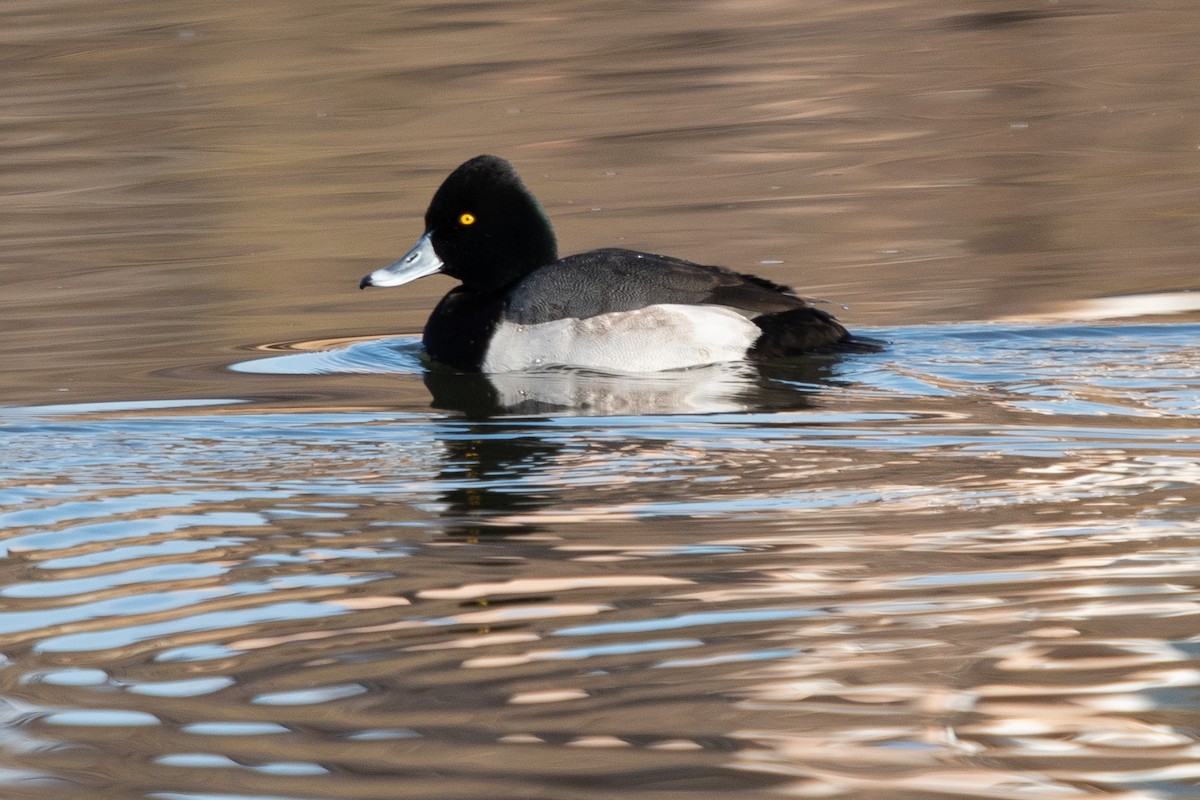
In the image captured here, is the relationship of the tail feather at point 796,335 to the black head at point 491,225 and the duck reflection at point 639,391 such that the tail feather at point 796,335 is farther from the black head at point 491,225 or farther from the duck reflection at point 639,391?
the black head at point 491,225

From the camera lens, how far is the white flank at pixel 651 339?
756cm

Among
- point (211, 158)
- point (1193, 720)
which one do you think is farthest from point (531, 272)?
point (211, 158)

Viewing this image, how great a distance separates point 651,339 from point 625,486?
1.87 meters

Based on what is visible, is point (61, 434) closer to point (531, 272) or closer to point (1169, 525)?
point (531, 272)

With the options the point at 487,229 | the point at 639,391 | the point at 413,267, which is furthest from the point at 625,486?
the point at 413,267

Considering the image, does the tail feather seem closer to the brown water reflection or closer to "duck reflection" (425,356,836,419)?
"duck reflection" (425,356,836,419)

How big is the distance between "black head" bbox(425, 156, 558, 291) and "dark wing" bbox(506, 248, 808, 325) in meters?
0.77

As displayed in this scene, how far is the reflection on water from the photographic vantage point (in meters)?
3.66

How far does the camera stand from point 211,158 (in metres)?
14.2

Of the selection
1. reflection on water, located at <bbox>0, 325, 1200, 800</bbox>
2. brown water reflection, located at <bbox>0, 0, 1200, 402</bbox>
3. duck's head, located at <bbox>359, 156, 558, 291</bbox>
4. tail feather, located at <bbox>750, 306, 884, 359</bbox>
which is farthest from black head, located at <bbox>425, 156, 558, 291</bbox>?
reflection on water, located at <bbox>0, 325, 1200, 800</bbox>

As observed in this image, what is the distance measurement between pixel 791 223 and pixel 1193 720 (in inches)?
291

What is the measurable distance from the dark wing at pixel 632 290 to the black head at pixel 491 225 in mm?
770

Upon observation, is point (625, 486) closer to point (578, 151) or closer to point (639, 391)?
point (639, 391)

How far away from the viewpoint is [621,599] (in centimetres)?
459
